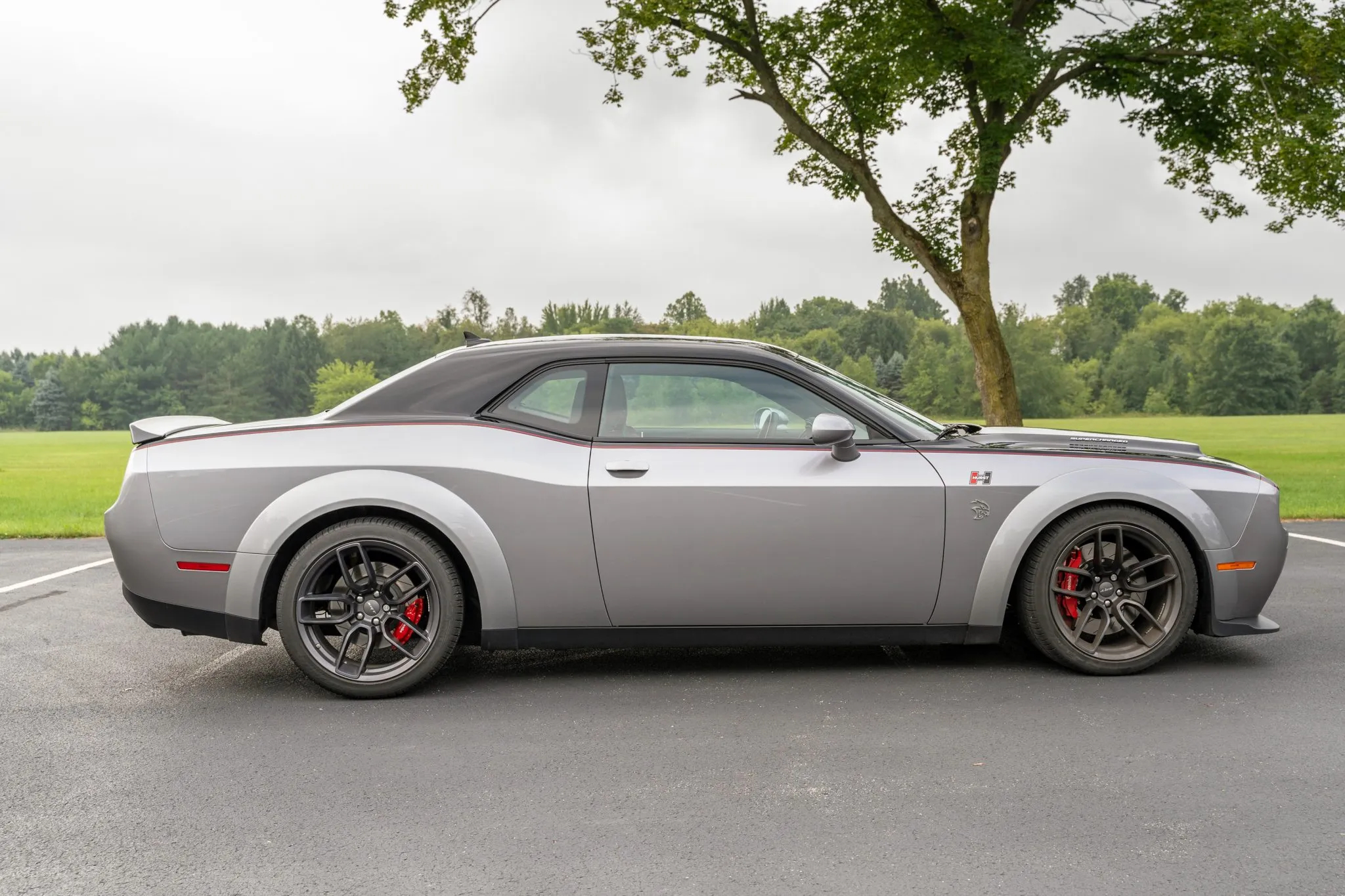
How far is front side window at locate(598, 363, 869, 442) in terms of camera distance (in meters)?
4.61

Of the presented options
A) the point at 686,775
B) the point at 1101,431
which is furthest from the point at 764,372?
the point at 1101,431

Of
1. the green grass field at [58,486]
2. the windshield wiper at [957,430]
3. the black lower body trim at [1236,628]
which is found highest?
the windshield wiper at [957,430]

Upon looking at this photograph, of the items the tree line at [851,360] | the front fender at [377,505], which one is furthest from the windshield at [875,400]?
the tree line at [851,360]

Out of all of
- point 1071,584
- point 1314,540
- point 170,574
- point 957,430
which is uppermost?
point 957,430

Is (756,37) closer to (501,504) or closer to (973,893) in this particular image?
(501,504)

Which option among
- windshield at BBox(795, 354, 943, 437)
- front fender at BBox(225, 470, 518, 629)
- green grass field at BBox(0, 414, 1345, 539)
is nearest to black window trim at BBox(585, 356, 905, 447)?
windshield at BBox(795, 354, 943, 437)

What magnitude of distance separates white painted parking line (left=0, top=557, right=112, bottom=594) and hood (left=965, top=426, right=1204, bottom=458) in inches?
259

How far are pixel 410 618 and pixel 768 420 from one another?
5.83ft

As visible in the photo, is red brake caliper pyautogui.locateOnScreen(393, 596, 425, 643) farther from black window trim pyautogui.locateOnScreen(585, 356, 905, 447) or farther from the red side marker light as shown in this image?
black window trim pyautogui.locateOnScreen(585, 356, 905, 447)

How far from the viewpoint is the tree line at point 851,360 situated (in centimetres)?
8175

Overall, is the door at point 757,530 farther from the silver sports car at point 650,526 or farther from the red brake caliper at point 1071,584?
the red brake caliper at point 1071,584

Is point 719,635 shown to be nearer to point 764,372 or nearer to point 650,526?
point 650,526

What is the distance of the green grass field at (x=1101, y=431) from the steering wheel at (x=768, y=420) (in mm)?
5692

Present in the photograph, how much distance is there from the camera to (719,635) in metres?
4.56
